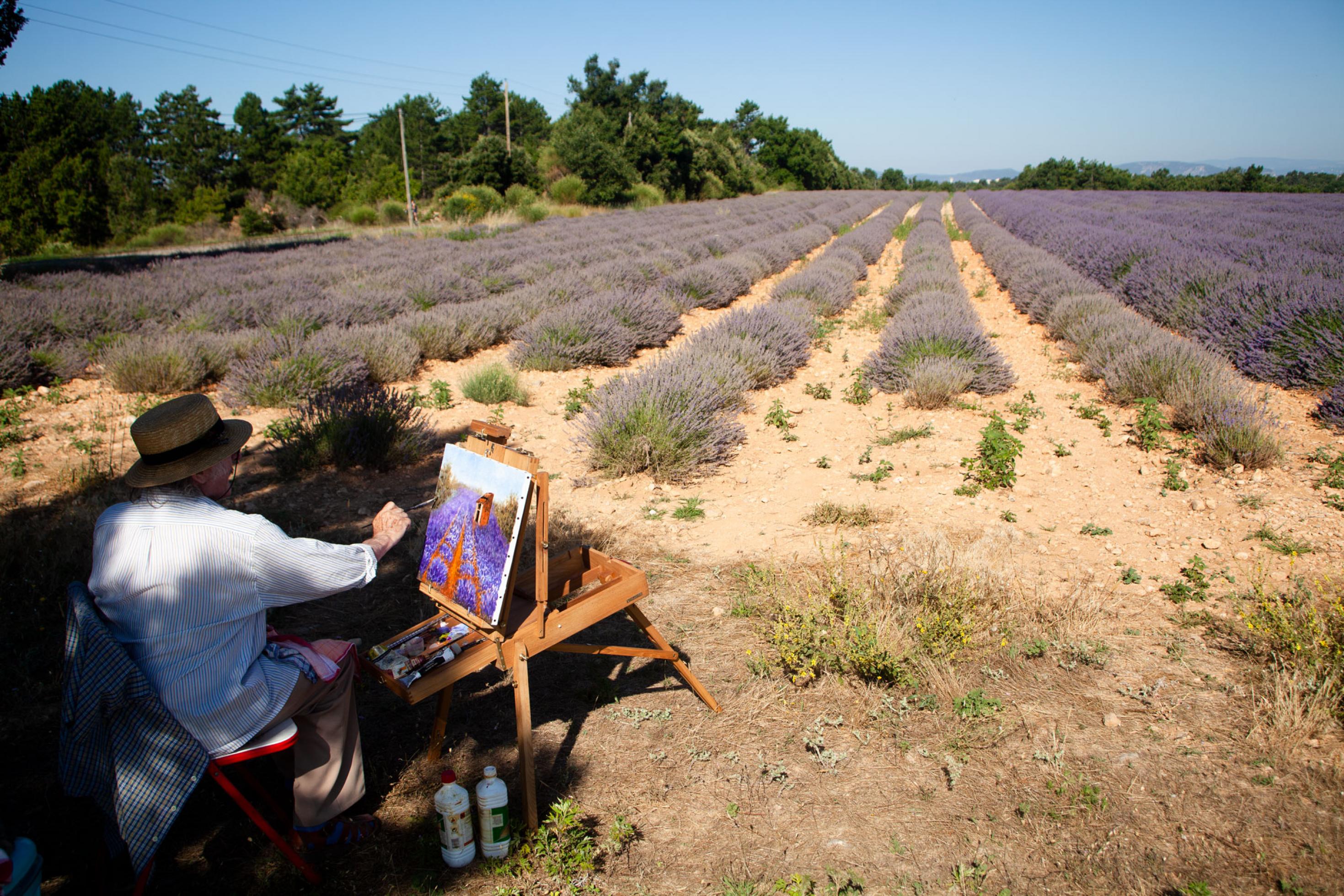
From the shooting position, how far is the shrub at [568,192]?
34.3 metres

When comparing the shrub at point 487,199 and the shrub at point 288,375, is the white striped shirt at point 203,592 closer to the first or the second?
the shrub at point 288,375

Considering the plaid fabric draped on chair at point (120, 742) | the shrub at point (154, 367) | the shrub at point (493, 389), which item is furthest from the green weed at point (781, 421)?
the shrub at point (154, 367)

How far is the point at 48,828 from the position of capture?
2.46 meters

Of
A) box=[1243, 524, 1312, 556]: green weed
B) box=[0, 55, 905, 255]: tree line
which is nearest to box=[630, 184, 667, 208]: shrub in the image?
box=[0, 55, 905, 255]: tree line

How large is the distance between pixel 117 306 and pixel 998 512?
11.0m

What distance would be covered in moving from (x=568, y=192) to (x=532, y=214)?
6374mm

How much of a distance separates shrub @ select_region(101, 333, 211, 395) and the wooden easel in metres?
6.53

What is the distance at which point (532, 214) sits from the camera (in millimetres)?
28719

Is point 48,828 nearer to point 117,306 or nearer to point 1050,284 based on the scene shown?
point 117,306

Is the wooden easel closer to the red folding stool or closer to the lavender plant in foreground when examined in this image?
the red folding stool

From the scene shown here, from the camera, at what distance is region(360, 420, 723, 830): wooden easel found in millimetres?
2281

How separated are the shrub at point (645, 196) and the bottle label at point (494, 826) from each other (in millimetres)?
36547

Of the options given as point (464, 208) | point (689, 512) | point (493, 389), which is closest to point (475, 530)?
point (689, 512)

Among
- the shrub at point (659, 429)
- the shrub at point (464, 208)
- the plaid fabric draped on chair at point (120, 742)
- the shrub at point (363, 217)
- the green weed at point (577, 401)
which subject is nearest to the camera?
the plaid fabric draped on chair at point (120, 742)
